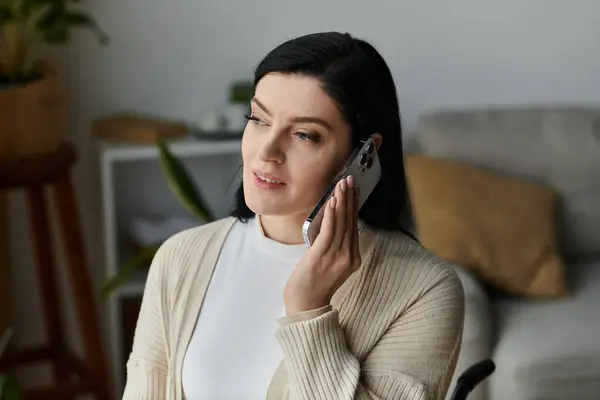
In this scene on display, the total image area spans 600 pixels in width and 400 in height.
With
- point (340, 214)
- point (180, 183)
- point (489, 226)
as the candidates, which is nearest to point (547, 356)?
point (489, 226)

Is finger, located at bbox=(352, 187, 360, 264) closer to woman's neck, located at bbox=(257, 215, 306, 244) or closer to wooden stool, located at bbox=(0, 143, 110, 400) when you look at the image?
woman's neck, located at bbox=(257, 215, 306, 244)

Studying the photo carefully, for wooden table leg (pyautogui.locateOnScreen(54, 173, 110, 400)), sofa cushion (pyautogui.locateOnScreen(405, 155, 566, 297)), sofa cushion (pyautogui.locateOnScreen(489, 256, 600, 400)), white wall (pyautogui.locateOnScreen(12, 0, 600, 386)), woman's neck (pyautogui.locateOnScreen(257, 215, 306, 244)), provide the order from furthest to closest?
white wall (pyautogui.locateOnScreen(12, 0, 600, 386)), sofa cushion (pyautogui.locateOnScreen(405, 155, 566, 297)), wooden table leg (pyautogui.locateOnScreen(54, 173, 110, 400)), sofa cushion (pyautogui.locateOnScreen(489, 256, 600, 400)), woman's neck (pyautogui.locateOnScreen(257, 215, 306, 244))

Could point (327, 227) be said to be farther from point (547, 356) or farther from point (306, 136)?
point (547, 356)

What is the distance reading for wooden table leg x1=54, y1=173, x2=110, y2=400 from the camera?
2.32 metres

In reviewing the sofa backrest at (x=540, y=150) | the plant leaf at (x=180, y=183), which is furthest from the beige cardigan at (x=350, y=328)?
the sofa backrest at (x=540, y=150)

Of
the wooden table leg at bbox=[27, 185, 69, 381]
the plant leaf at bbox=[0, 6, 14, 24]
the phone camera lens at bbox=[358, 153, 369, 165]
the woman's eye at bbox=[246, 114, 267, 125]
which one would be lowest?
the wooden table leg at bbox=[27, 185, 69, 381]

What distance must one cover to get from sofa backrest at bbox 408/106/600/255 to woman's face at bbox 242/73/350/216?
1.60m

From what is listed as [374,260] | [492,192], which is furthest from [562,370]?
[374,260]

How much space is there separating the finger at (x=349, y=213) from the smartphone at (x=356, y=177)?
0.05ft

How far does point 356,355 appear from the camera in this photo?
112 cm

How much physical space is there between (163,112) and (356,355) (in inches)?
71.1

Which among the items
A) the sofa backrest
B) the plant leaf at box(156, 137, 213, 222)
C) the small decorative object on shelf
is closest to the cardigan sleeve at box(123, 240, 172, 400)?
the plant leaf at box(156, 137, 213, 222)

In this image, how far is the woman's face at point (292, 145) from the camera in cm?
108

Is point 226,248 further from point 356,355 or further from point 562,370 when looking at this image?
point 562,370
